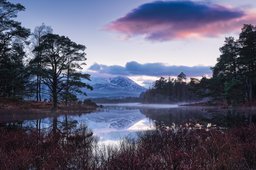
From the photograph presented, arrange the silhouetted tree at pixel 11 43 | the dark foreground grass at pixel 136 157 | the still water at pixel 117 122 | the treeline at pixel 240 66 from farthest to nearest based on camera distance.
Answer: the treeline at pixel 240 66
the silhouetted tree at pixel 11 43
the still water at pixel 117 122
the dark foreground grass at pixel 136 157

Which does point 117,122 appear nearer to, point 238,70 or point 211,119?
point 211,119

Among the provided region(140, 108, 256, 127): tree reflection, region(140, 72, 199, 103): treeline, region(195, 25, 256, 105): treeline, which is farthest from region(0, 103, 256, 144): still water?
region(140, 72, 199, 103): treeline

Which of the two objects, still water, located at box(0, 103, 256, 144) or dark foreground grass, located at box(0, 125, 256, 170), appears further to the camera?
still water, located at box(0, 103, 256, 144)

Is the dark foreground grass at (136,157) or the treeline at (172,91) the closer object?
the dark foreground grass at (136,157)

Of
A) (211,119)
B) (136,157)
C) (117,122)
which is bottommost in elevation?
(117,122)

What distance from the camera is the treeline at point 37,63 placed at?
46.1 m

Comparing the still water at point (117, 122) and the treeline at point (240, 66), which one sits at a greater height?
the treeline at point (240, 66)

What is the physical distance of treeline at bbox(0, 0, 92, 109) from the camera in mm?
46062

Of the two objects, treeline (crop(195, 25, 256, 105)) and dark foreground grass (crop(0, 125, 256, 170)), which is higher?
treeline (crop(195, 25, 256, 105))

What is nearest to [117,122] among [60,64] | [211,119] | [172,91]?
[211,119]

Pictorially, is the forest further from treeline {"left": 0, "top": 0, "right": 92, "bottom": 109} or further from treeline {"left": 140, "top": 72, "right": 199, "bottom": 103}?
treeline {"left": 140, "top": 72, "right": 199, "bottom": 103}

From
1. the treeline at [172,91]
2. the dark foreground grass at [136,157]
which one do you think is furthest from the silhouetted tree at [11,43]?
the treeline at [172,91]

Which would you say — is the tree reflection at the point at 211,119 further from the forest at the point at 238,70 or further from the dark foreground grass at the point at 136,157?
the forest at the point at 238,70

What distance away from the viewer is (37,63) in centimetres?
5262
